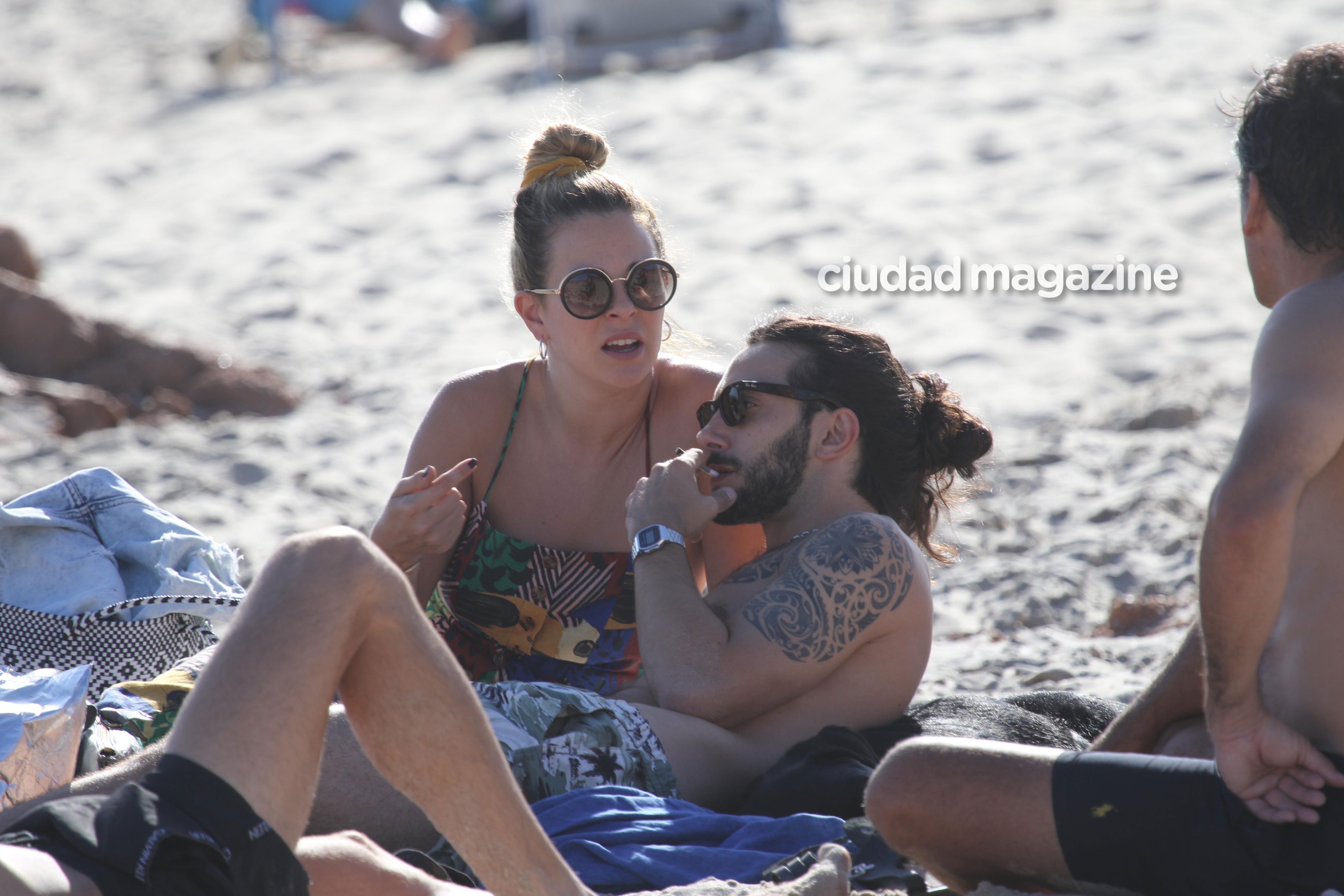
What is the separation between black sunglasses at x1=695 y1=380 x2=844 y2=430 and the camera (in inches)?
119

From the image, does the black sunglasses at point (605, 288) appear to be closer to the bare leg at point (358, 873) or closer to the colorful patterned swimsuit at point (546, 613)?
the colorful patterned swimsuit at point (546, 613)

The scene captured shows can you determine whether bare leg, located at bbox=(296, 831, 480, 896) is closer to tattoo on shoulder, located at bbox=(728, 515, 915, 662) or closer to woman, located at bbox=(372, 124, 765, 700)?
tattoo on shoulder, located at bbox=(728, 515, 915, 662)

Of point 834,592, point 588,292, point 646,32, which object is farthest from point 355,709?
point 646,32

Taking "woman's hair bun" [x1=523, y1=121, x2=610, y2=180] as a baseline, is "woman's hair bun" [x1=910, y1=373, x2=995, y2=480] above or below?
below

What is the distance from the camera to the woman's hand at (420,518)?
288 centimetres

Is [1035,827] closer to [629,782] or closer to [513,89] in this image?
[629,782]

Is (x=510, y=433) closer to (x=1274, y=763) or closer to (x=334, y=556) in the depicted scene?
(x=334, y=556)

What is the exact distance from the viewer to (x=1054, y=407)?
20.2ft

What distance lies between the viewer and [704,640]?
2.71 meters

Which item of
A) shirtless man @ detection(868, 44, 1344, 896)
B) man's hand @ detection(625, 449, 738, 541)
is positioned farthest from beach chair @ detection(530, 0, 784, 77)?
shirtless man @ detection(868, 44, 1344, 896)

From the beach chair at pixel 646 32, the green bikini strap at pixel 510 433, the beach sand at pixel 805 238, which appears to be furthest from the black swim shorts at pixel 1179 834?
the beach chair at pixel 646 32

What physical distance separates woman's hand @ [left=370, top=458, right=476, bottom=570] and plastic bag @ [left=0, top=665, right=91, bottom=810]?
67cm

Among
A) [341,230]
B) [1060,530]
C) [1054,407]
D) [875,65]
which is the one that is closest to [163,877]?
[1060,530]

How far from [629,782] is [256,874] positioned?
98 centimetres
